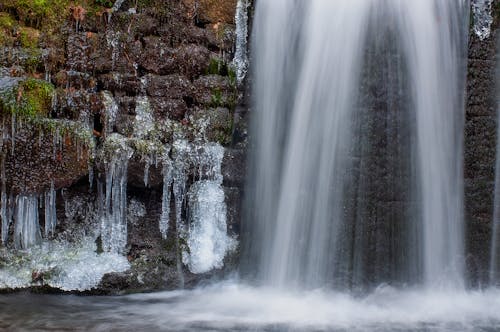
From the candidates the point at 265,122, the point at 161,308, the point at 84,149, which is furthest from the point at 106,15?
the point at 161,308

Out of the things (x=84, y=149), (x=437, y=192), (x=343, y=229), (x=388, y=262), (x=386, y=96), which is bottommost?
(x=388, y=262)

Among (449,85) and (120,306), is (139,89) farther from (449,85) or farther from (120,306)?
(449,85)

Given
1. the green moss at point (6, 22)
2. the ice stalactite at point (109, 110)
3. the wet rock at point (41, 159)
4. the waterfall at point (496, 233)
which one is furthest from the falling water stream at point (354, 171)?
the green moss at point (6, 22)

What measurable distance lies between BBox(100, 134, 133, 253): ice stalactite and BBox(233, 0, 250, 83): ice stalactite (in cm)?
101

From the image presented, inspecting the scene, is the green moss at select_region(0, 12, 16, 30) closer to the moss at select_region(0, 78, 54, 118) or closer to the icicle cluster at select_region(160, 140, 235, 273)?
the moss at select_region(0, 78, 54, 118)

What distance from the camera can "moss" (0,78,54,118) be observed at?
334 cm

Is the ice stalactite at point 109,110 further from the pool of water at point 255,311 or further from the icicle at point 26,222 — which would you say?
the pool of water at point 255,311

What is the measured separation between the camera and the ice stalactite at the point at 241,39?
12.9 feet

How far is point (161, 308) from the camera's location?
338 centimetres

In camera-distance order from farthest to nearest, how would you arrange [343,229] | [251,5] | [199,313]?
[251,5] < [343,229] < [199,313]

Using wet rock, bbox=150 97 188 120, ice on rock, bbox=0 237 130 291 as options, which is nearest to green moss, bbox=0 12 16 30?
wet rock, bbox=150 97 188 120

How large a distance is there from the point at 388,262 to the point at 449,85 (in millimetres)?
1362

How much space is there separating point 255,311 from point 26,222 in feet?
5.34

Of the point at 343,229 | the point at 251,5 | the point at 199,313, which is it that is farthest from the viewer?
Answer: the point at 251,5
